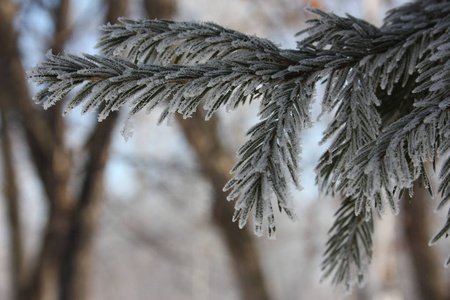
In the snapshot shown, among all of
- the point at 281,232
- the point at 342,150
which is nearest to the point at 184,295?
the point at 281,232

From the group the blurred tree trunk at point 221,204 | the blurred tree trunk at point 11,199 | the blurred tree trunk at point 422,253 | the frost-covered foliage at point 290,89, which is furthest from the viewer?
the blurred tree trunk at point 11,199

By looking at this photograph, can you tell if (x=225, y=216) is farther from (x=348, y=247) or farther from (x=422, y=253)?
(x=348, y=247)

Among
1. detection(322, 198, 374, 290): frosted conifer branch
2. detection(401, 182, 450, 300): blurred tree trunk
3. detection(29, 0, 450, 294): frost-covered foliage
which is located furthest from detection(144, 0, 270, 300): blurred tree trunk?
detection(29, 0, 450, 294): frost-covered foliage

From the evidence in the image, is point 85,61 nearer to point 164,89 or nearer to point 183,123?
point 164,89

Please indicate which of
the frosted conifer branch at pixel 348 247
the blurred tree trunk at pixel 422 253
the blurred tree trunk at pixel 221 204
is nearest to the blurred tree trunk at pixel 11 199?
the blurred tree trunk at pixel 221 204

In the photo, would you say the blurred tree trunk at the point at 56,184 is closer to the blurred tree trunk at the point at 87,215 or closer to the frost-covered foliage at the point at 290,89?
the blurred tree trunk at the point at 87,215

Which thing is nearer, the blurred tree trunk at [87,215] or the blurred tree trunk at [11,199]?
the blurred tree trunk at [87,215]
